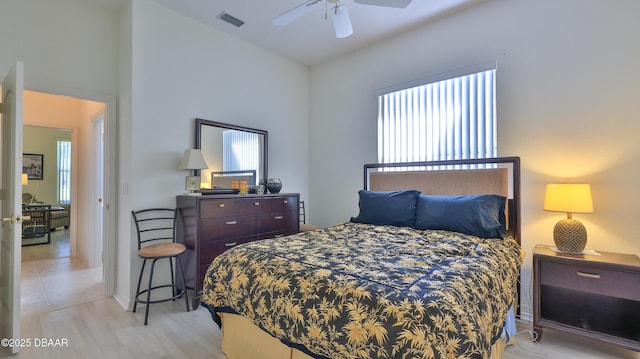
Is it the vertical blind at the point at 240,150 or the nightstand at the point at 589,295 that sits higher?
the vertical blind at the point at 240,150

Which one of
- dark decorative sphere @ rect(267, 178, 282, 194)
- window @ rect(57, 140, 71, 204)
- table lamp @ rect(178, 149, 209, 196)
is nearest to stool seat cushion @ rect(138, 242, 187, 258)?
table lamp @ rect(178, 149, 209, 196)

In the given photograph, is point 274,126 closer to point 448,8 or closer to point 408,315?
point 448,8

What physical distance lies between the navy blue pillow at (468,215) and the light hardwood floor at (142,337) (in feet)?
2.91

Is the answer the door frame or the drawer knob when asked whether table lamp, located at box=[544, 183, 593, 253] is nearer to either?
the drawer knob

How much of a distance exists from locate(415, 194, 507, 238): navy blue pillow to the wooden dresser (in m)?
1.75

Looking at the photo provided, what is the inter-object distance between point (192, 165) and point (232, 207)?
0.62 m

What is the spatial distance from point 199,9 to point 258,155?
1851 mm

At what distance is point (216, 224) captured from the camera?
3.06 meters

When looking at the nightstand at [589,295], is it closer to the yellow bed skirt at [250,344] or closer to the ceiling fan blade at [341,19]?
the yellow bed skirt at [250,344]

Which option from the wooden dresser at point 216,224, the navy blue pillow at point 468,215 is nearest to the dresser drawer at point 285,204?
the wooden dresser at point 216,224

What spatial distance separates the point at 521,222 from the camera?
284 centimetres

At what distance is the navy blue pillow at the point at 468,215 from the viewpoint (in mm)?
2592

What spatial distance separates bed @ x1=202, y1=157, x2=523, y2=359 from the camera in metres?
1.22

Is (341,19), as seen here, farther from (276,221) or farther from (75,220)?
(75,220)
